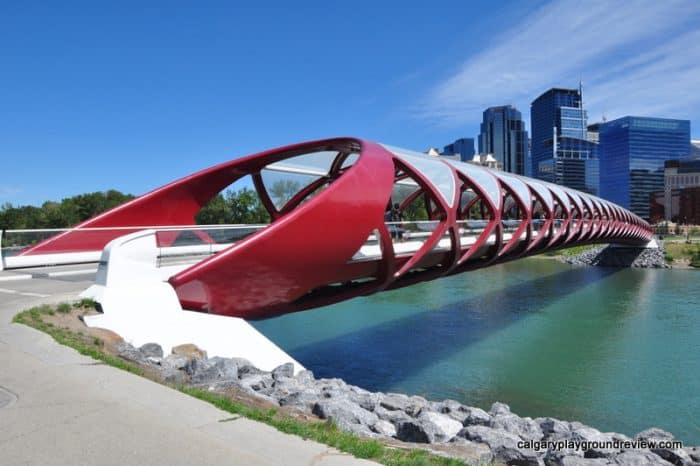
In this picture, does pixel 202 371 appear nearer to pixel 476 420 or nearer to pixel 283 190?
pixel 476 420

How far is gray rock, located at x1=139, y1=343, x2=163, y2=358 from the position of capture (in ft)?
24.0

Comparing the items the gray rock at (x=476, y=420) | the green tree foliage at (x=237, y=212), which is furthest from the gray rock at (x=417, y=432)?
the green tree foliage at (x=237, y=212)

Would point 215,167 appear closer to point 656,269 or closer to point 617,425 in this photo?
point 617,425

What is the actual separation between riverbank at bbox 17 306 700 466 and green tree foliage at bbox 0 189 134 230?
56919mm

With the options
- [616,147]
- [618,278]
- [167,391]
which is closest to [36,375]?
[167,391]

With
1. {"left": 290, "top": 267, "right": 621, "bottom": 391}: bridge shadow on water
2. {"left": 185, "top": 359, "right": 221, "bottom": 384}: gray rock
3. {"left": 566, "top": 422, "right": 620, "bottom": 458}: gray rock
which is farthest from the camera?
{"left": 290, "top": 267, "right": 621, "bottom": 391}: bridge shadow on water

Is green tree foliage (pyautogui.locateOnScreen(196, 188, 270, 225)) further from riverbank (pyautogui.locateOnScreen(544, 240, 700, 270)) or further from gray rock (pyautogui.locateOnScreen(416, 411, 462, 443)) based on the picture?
gray rock (pyautogui.locateOnScreen(416, 411, 462, 443))

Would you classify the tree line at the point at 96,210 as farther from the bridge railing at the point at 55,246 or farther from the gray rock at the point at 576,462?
the gray rock at the point at 576,462

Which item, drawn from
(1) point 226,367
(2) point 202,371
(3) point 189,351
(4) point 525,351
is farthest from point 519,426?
(4) point 525,351

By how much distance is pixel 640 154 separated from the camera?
513ft

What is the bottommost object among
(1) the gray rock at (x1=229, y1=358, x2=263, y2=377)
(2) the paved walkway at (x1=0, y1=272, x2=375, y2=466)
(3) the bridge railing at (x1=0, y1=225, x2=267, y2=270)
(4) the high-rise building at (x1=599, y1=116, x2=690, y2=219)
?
(1) the gray rock at (x1=229, y1=358, x2=263, y2=377)

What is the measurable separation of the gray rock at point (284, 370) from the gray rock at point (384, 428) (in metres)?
2.02

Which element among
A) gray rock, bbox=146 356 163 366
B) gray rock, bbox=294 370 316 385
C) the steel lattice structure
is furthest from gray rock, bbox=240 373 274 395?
the steel lattice structure

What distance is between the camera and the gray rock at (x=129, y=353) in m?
6.46
